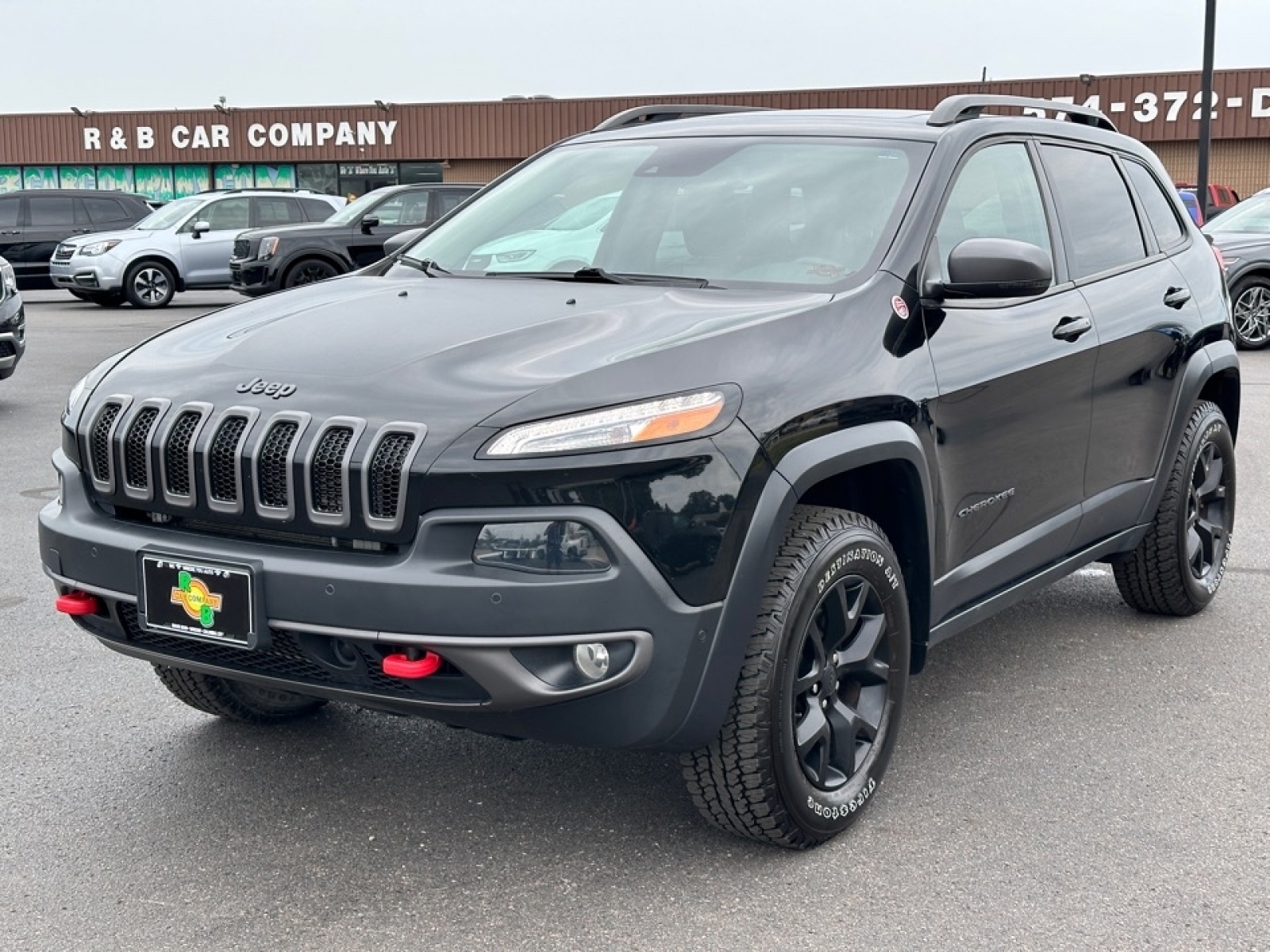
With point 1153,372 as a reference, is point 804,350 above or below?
above

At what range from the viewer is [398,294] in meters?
3.82

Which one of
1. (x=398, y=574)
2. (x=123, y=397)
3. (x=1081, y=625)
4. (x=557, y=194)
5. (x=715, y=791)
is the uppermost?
(x=557, y=194)

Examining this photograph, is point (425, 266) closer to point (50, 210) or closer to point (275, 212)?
point (275, 212)

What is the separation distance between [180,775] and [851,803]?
1744 mm

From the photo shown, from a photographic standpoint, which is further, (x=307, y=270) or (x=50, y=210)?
(x=50, y=210)

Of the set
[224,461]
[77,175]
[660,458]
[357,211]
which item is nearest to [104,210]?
[357,211]

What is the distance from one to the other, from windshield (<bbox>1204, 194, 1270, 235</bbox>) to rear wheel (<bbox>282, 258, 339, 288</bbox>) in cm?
1008

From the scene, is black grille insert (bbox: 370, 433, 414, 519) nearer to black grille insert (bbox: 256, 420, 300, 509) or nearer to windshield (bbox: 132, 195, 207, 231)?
black grille insert (bbox: 256, 420, 300, 509)

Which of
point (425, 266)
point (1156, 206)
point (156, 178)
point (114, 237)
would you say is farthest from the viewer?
point (156, 178)

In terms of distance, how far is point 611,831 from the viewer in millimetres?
3527

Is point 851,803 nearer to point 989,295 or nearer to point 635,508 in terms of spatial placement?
point 635,508

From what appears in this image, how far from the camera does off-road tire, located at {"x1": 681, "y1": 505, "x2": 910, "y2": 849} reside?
3162mm

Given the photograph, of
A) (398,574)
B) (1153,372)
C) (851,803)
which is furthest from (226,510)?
(1153,372)

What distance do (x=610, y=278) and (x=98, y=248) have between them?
1904 centimetres
